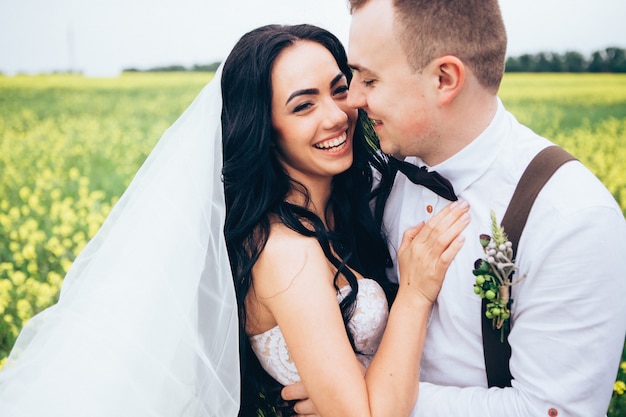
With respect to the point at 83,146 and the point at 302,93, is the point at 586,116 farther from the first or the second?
the point at 302,93

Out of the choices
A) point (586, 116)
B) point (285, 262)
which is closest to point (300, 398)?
point (285, 262)

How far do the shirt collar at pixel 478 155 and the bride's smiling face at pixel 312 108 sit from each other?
0.60 metres

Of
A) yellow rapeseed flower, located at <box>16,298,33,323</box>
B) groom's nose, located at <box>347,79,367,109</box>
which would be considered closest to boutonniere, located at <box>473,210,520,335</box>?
groom's nose, located at <box>347,79,367,109</box>

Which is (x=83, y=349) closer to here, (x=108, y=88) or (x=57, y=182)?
(x=57, y=182)

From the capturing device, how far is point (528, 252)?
7.10 feet

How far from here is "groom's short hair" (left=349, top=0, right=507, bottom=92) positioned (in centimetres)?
233

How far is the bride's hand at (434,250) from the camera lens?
235 centimetres

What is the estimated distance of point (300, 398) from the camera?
9.14 ft

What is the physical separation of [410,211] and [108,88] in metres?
26.4

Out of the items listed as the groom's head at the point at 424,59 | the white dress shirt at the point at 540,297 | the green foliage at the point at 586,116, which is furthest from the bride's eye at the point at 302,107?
the green foliage at the point at 586,116

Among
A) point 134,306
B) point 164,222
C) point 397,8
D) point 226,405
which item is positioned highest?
point 397,8

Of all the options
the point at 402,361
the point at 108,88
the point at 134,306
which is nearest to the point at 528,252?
the point at 402,361

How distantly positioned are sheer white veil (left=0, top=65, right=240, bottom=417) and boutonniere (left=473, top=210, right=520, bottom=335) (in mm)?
1094

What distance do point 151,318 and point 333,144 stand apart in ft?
3.91
